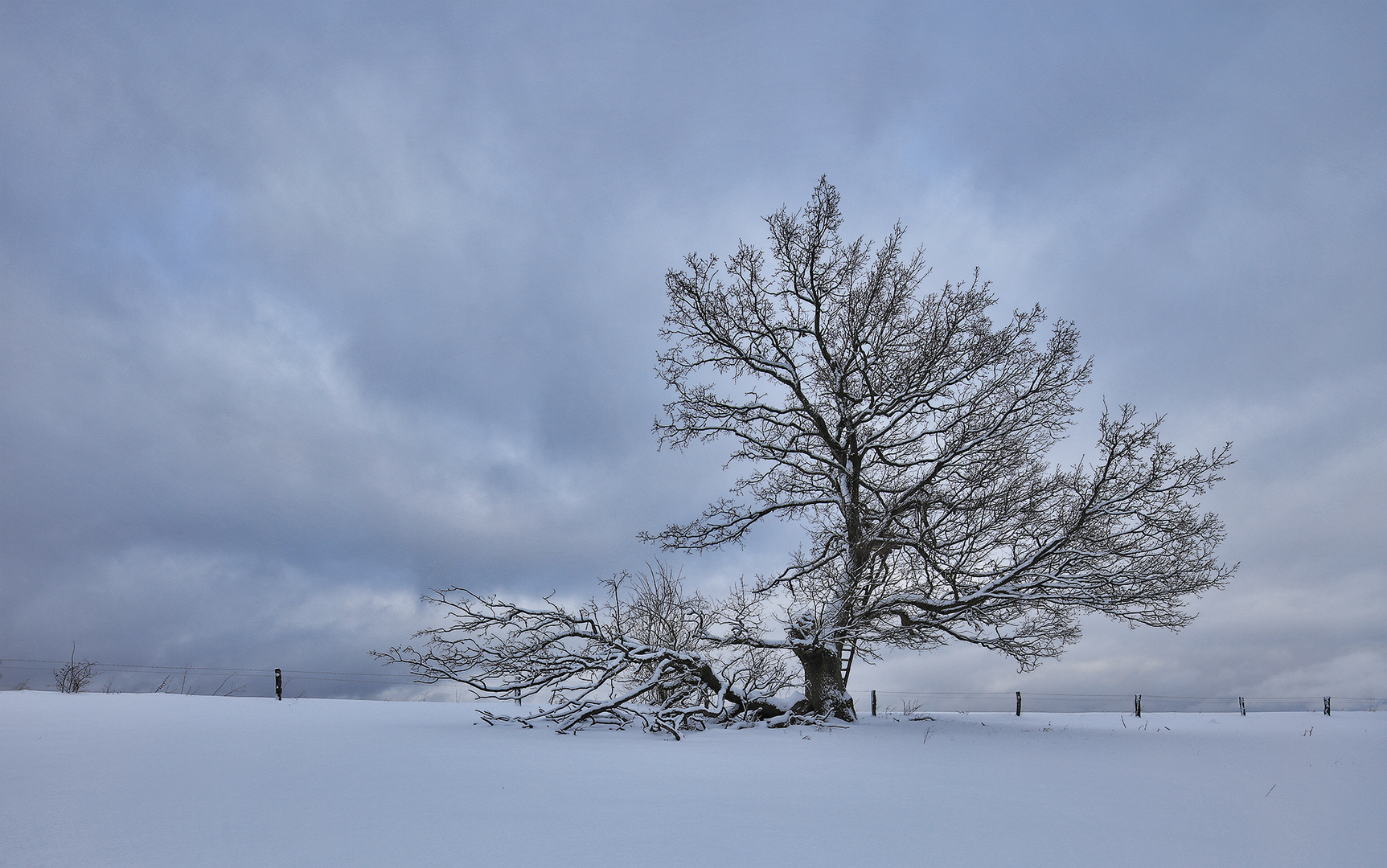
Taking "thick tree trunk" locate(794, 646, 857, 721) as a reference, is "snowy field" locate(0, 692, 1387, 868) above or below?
above

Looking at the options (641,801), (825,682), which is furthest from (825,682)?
(641,801)

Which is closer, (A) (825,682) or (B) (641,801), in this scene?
(B) (641,801)

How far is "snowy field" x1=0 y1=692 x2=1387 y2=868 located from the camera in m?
2.73

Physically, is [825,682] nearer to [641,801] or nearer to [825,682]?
[825,682]

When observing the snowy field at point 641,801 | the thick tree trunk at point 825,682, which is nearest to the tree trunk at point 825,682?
the thick tree trunk at point 825,682

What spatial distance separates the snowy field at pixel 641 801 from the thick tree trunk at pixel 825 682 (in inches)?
126

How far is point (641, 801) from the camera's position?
3.70m

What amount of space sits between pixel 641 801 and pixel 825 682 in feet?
25.3

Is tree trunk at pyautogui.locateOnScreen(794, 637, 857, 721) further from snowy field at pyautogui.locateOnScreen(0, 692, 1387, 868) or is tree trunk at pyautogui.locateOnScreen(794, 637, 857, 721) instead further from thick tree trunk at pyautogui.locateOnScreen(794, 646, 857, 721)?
snowy field at pyautogui.locateOnScreen(0, 692, 1387, 868)

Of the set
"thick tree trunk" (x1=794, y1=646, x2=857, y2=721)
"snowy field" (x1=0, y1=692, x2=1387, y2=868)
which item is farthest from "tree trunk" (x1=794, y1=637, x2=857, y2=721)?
"snowy field" (x1=0, y1=692, x2=1387, y2=868)

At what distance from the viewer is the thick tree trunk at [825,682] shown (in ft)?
35.0

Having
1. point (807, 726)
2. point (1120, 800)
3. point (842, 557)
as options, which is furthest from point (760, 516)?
point (1120, 800)

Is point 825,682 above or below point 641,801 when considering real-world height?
below

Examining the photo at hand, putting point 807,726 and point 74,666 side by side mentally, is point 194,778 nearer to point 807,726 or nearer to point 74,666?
point 807,726
